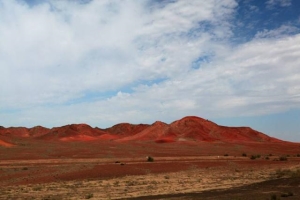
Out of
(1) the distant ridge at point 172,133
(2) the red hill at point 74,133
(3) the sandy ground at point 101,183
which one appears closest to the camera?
(3) the sandy ground at point 101,183

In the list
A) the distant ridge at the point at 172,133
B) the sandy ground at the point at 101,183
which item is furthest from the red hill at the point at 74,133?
the sandy ground at the point at 101,183

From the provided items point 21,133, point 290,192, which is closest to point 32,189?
point 290,192

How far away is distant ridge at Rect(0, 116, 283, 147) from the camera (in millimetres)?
112500

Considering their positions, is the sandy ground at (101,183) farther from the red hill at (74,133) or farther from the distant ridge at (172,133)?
the red hill at (74,133)

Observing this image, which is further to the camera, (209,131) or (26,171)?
(209,131)

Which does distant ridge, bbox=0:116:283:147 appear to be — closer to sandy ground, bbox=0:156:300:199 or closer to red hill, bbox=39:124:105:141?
red hill, bbox=39:124:105:141

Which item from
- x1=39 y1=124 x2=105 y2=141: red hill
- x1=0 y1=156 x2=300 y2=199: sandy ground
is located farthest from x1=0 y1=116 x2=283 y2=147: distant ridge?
x1=0 y1=156 x2=300 y2=199: sandy ground

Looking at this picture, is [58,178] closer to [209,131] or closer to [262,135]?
[209,131]

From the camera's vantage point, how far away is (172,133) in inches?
4604

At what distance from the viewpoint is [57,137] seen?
136 meters

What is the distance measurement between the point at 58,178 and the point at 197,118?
301ft

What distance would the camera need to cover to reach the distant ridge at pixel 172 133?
112500 mm

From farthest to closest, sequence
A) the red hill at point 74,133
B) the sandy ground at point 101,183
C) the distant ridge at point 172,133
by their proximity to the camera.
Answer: the red hill at point 74,133 < the distant ridge at point 172,133 < the sandy ground at point 101,183

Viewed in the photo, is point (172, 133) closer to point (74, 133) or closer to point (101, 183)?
point (74, 133)
